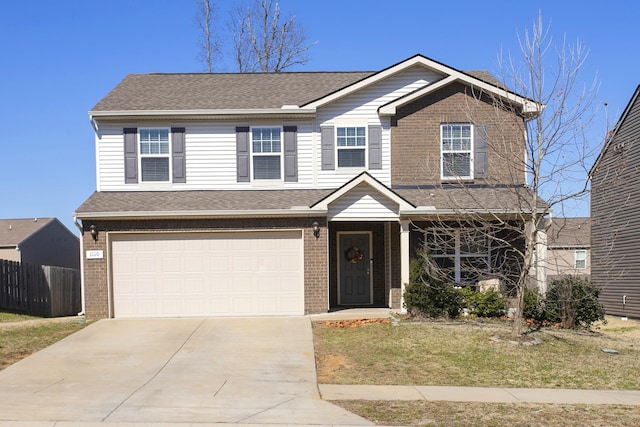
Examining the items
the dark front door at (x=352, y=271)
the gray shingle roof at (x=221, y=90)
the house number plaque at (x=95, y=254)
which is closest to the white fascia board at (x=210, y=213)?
the house number plaque at (x=95, y=254)

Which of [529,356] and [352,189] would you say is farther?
[352,189]

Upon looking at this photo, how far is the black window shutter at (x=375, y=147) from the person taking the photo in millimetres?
17828

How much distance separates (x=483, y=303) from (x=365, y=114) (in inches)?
243

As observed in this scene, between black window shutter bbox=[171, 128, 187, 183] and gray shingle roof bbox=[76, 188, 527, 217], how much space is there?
17.7 inches

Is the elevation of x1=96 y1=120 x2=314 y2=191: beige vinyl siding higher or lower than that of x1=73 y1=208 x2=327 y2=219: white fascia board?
higher

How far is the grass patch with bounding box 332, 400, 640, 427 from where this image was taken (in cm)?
814

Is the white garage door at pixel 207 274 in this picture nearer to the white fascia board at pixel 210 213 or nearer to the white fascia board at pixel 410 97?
the white fascia board at pixel 210 213

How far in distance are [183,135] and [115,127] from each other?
1.87 m

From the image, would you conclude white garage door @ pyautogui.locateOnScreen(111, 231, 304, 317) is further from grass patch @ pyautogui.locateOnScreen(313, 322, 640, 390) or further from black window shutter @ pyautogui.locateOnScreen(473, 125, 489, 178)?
black window shutter @ pyautogui.locateOnScreen(473, 125, 489, 178)

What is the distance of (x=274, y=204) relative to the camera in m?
16.8

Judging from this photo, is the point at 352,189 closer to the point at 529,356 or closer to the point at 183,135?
the point at 183,135

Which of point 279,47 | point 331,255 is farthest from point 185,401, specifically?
point 279,47

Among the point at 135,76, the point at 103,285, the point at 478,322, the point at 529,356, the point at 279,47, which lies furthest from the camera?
the point at 279,47

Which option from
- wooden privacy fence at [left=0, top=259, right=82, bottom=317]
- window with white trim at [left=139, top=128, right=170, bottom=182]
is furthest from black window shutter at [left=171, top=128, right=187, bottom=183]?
wooden privacy fence at [left=0, top=259, right=82, bottom=317]
